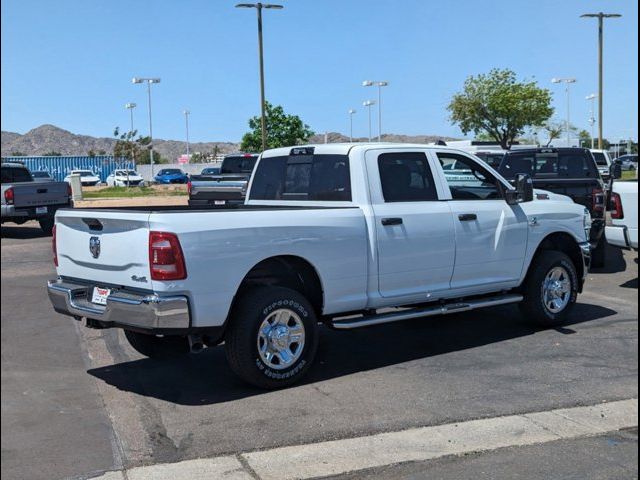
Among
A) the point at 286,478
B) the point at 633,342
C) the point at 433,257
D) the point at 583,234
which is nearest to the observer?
the point at 286,478

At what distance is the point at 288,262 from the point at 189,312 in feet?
3.82

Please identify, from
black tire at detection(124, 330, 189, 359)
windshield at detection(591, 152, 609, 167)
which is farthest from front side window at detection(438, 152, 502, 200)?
windshield at detection(591, 152, 609, 167)

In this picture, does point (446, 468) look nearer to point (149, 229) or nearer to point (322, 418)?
point (322, 418)

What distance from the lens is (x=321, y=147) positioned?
7434 millimetres

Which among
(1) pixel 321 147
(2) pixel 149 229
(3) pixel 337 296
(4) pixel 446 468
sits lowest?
(4) pixel 446 468

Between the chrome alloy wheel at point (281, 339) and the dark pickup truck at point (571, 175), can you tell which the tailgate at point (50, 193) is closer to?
the dark pickup truck at point (571, 175)

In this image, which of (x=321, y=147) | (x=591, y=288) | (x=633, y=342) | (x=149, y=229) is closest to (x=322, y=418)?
(x=149, y=229)

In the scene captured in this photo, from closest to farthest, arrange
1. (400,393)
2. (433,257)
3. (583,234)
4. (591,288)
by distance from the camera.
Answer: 1. (400,393)
2. (433,257)
3. (583,234)
4. (591,288)

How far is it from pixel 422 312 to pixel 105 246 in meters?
3.00

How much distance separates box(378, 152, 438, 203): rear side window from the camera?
283 inches

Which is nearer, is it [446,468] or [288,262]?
[446,468]

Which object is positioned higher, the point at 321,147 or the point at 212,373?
the point at 321,147

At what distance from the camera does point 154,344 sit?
23.3 feet

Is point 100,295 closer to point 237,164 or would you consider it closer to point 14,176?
point 14,176
